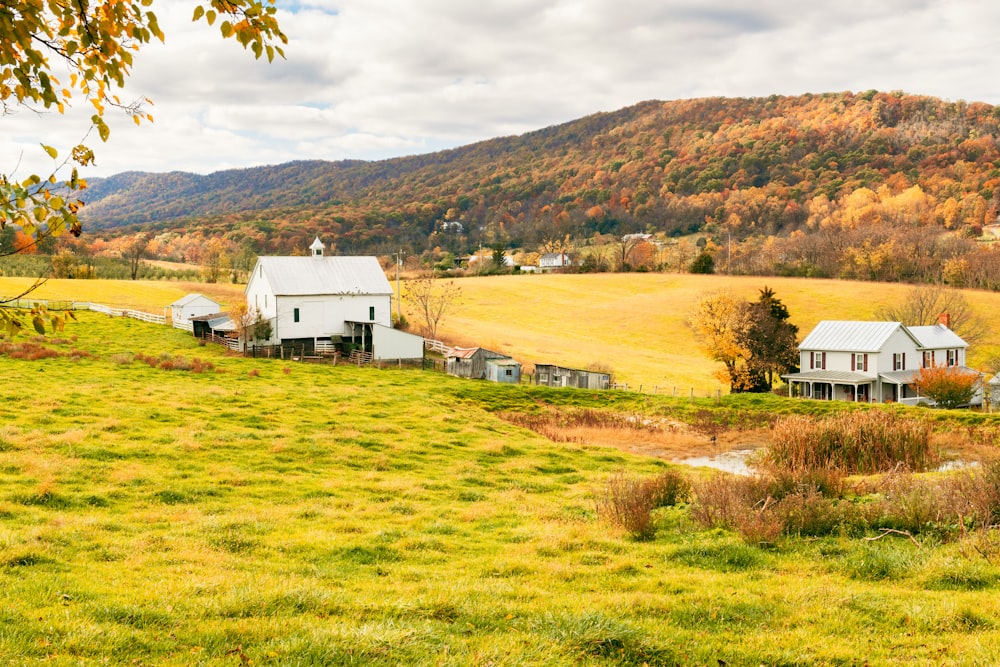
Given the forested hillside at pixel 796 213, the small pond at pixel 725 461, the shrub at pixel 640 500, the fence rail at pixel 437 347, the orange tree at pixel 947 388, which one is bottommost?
the small pond at pixel 725 461

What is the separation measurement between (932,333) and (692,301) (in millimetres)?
34396

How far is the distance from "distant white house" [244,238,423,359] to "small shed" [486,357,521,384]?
5.78 m

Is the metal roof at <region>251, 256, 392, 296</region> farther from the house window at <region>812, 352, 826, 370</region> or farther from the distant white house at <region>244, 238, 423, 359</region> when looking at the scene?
the house window at <region>812, 352, 826, 370</region>

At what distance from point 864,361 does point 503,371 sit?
1030 inches

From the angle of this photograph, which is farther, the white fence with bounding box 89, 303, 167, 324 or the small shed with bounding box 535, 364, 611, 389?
the white fence with bounding box 89, 303, 167, 324

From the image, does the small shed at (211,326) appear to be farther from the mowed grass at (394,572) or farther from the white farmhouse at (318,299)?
the mowed grass at (394,572)

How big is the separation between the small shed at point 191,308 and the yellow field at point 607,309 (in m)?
11.4

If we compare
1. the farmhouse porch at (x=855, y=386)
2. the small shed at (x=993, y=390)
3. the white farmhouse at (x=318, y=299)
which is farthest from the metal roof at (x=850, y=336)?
the white farmhouse at (x=318, y=299)

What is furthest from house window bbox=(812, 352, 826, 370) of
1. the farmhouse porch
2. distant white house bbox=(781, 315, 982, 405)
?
the farmhouse porch

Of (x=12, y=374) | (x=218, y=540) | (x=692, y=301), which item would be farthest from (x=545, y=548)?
(x=692, y=301)

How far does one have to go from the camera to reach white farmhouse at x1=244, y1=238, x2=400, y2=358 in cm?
5394

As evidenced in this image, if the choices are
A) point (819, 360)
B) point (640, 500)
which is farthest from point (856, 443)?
point (819, 360)

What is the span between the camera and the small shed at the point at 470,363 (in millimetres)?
49094

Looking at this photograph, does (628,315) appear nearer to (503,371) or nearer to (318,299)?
(503,371)
